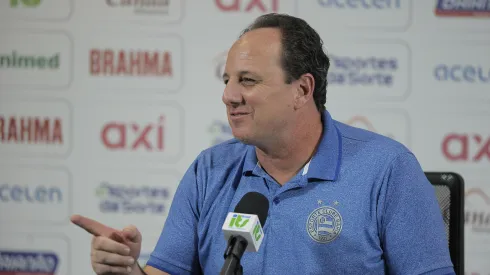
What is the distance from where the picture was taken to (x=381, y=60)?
113 inches

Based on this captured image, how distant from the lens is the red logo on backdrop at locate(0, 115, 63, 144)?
300cm

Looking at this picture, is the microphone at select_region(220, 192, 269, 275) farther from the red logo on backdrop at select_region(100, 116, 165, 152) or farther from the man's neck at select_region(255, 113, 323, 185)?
the red logo on backdrop at select_region(100, 116, 165, 152)

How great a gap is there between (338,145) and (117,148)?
1457mm

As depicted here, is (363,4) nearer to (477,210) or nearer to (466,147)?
(466,147)

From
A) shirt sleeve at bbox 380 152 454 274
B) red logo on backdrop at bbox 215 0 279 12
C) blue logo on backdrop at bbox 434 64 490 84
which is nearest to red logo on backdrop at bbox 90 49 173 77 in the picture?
red logo on backdrop at bbox 215 0 279 12

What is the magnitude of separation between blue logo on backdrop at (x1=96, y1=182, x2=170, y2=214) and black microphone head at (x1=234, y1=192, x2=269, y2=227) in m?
1.55

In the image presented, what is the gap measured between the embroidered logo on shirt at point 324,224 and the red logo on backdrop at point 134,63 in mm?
1478

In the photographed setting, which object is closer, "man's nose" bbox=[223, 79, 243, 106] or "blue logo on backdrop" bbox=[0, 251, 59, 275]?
"man's nose" bbox=[223, 79, 243, 106]

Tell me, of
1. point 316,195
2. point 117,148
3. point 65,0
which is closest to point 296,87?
point 316,195

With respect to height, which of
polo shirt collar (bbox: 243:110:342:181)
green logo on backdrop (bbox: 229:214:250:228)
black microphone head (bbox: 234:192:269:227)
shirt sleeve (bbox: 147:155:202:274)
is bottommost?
shirt sleeve (bbox: 147:155:202:274)

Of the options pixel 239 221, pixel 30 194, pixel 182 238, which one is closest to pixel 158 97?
pixel 30 194

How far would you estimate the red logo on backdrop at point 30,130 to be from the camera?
3.00 m

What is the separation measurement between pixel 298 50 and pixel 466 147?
1396mm

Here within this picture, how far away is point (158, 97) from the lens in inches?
116
